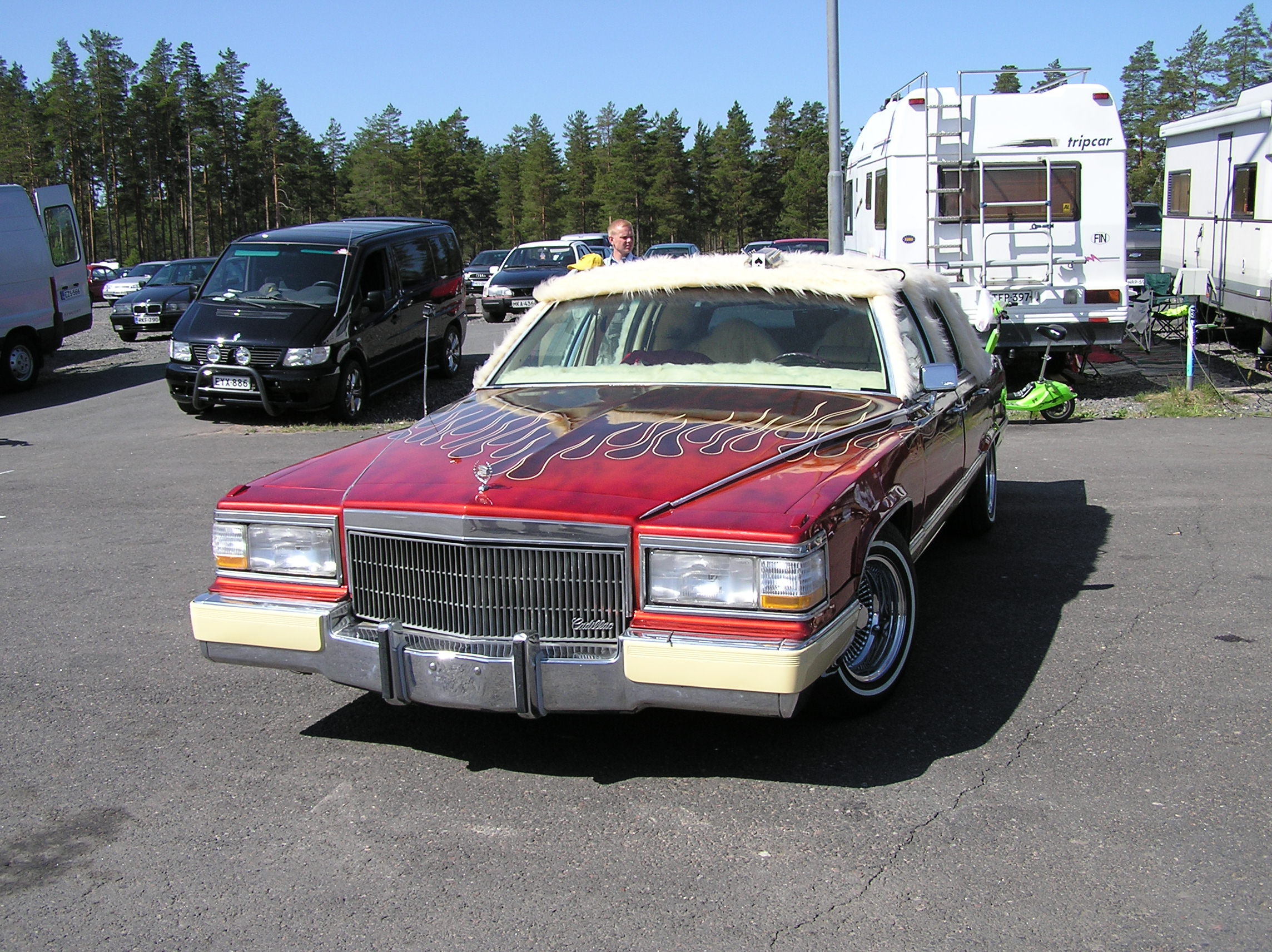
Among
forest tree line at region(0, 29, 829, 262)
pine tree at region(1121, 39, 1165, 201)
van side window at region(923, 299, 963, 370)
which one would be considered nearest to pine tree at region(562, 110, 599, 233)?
forest tree line at region(0, 29, 829, 262)

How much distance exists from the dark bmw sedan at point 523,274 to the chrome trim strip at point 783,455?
1877 centimetres

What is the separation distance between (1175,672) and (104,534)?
638cm

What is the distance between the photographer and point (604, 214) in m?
84.9

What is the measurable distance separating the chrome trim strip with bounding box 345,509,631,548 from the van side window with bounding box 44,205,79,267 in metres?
15.4

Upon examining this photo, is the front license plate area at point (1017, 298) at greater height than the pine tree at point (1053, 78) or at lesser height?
lesser

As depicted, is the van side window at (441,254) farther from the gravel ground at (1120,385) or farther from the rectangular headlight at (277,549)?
the rectangular headlight at (277,549)

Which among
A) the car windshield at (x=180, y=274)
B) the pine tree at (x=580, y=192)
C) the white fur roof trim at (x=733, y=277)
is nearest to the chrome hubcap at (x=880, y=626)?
the white fur roof trim at (x=733, y=277)

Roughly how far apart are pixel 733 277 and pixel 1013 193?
336 inches

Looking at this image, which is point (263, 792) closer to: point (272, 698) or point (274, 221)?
point (272, 698)

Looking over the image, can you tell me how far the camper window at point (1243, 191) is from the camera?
14.0m

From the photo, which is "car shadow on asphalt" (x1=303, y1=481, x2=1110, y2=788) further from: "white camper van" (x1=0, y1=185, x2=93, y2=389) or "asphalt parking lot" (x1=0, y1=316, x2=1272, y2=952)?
"white camper van" (x1=0, y1=185, x2=93, y2=389)

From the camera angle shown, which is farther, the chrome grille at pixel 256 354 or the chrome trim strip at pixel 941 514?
the chrome grille at pixel 256 354

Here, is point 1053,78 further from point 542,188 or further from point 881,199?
point 542,188

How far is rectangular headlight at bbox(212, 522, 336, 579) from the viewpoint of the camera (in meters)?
3.78
